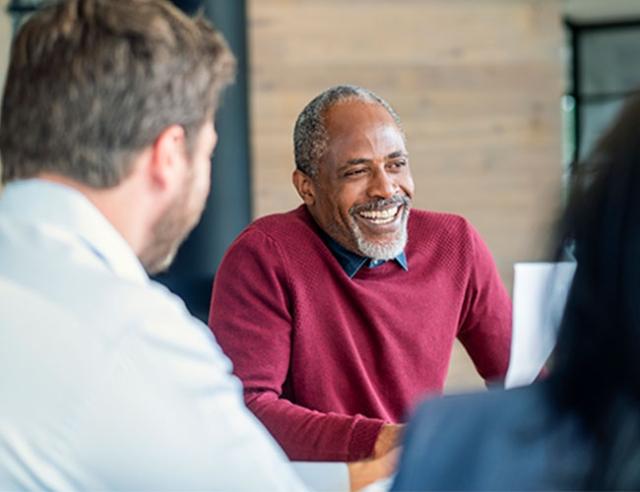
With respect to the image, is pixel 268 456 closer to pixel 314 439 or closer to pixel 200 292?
pixel 314 439

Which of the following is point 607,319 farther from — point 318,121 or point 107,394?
point 318,121

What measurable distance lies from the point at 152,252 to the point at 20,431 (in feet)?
0.98

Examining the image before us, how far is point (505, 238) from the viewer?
15.5ft

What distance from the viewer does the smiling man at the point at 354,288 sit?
194 centimetres

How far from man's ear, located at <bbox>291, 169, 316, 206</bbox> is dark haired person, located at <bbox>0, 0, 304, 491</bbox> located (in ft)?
2.53

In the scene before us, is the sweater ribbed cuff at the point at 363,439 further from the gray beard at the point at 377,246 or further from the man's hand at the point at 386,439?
the gray beard at the point at 377,246

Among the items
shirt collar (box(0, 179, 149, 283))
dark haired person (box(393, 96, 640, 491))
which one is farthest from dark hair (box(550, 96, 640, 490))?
shirt collar (box(0, 179, 149, 283))

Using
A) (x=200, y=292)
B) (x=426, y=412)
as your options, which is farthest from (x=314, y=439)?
(x=200, y=292)

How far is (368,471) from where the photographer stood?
1.48m

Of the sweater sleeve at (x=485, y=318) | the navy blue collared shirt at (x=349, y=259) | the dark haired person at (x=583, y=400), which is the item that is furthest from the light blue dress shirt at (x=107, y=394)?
the sweater sleeve at (x=485, y=318)

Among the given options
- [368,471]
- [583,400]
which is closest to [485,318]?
[368,471]

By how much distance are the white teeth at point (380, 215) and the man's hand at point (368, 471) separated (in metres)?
0.66

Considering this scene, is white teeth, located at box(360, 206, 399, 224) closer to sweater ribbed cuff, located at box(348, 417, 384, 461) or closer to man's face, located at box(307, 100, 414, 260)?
man's face, located at box(307, 100, 414, 260)

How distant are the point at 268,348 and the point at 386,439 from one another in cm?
31
